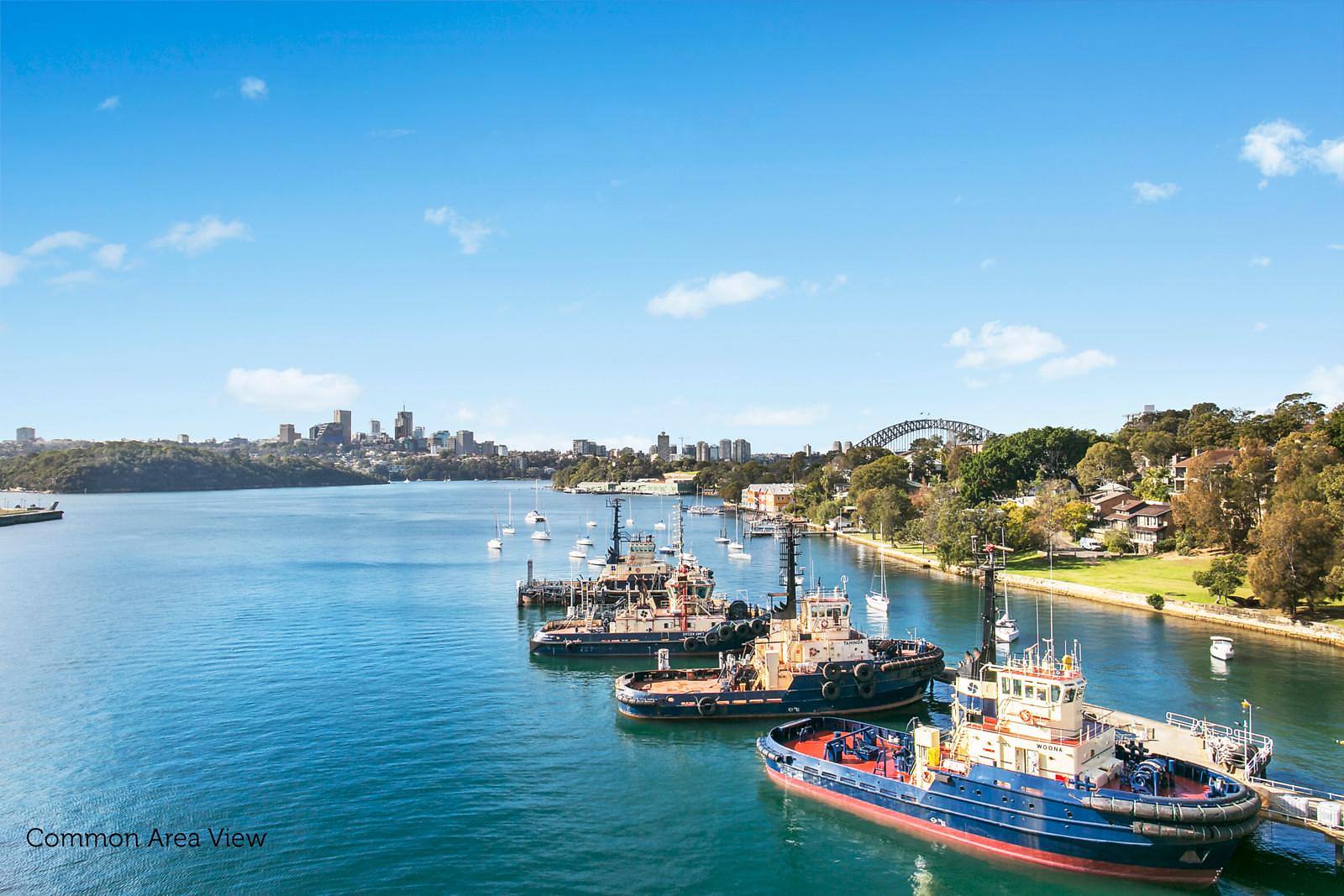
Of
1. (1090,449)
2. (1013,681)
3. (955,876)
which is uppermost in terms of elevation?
(1090,449)

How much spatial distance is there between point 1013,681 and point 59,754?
126 feet

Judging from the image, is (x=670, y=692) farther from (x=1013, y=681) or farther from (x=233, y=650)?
(x=233, y=650)

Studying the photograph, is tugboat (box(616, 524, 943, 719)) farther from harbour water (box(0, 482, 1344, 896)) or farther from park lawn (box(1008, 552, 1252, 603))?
park lawn (box(1008, 552, 1252, 603))

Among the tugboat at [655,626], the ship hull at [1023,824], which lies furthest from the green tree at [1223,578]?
the ship hull at [1023,824]

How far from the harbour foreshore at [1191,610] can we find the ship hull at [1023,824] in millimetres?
36726

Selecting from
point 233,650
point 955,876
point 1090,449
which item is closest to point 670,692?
point 955,876

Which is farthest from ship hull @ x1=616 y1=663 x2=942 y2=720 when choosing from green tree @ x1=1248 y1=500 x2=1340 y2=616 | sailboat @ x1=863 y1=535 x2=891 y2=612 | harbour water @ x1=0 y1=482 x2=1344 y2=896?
green tree @ x1=1248 y1=500 x2=1340 y2=616

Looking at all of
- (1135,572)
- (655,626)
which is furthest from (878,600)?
(1135,572)

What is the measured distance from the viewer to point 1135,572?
7588cm

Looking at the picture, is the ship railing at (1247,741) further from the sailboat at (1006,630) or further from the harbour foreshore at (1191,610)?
the harbour foreshore at (1191,610)

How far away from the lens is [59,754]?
116 feet

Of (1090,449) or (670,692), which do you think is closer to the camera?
(670,692)

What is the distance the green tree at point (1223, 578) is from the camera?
60.0 metres

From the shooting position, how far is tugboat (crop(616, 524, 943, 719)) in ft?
130
